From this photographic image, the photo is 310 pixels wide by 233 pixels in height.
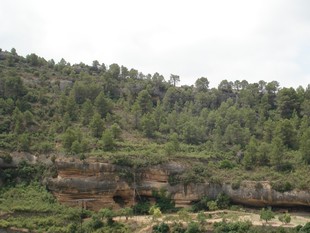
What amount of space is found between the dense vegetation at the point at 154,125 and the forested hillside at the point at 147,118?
14 cm

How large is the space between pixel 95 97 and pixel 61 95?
20.8 ft

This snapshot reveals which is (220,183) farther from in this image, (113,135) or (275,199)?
(113,135)

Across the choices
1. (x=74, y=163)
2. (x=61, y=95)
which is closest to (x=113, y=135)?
(x=74, y=163)

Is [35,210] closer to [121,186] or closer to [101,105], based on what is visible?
[121,186]

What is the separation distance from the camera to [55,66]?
83562 millimetres

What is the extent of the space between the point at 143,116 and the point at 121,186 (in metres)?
16.9

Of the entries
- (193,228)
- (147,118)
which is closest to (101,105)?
(147,118)

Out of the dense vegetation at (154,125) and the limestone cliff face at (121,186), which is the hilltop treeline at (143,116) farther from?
the limestone cliff face at (121,186)

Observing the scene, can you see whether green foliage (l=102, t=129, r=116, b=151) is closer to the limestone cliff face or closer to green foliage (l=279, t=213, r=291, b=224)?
the limestone cliff face

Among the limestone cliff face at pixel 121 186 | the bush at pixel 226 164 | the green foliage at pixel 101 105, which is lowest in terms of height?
the limestone cliff face at pixel 121 186

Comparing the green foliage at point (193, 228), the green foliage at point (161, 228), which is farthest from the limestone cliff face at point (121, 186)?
the green foliage at point (193, 228)

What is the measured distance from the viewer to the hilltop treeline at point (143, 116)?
52.4 metres

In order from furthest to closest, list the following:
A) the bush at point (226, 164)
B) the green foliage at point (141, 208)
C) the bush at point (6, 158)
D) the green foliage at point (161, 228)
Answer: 1. the bush at point (226, 164)
2. the bush at point (6, 158)
3. the green foliage at point (141, 208)
4. the green foliage at point (161, 228)

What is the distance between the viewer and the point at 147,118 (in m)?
60.4
